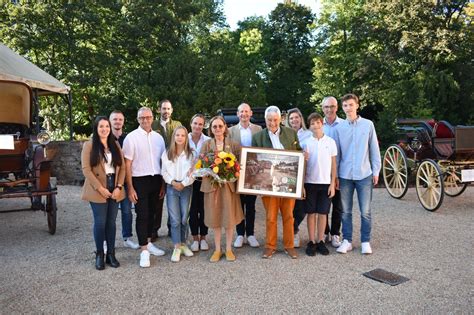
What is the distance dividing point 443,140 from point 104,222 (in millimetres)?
6455

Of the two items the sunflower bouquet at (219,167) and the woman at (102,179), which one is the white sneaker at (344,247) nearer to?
the sunflower bouquet at (219,167)

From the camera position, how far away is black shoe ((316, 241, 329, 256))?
193 inches

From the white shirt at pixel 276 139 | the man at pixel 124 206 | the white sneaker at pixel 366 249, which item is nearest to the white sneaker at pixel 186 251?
the man at pixel 124 206

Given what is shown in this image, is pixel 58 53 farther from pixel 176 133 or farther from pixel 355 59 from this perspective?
pixel 176 133

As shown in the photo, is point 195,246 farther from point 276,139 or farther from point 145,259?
point 276,139

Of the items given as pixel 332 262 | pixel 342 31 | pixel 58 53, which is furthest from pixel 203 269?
pixel 342 31

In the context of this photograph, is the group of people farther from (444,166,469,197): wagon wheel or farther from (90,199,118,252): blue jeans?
(444,166,469,197): wagon wheel

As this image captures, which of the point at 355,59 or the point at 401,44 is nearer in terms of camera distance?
the point at 401,44

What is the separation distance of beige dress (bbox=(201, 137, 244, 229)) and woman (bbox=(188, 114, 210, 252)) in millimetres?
289

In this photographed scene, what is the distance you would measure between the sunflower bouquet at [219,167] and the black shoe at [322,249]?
4.67 ft

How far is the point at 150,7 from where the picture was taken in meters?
23.2

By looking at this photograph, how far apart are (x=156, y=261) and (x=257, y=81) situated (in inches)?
833

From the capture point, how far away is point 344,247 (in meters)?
4.96

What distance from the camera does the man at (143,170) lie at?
184 inches
